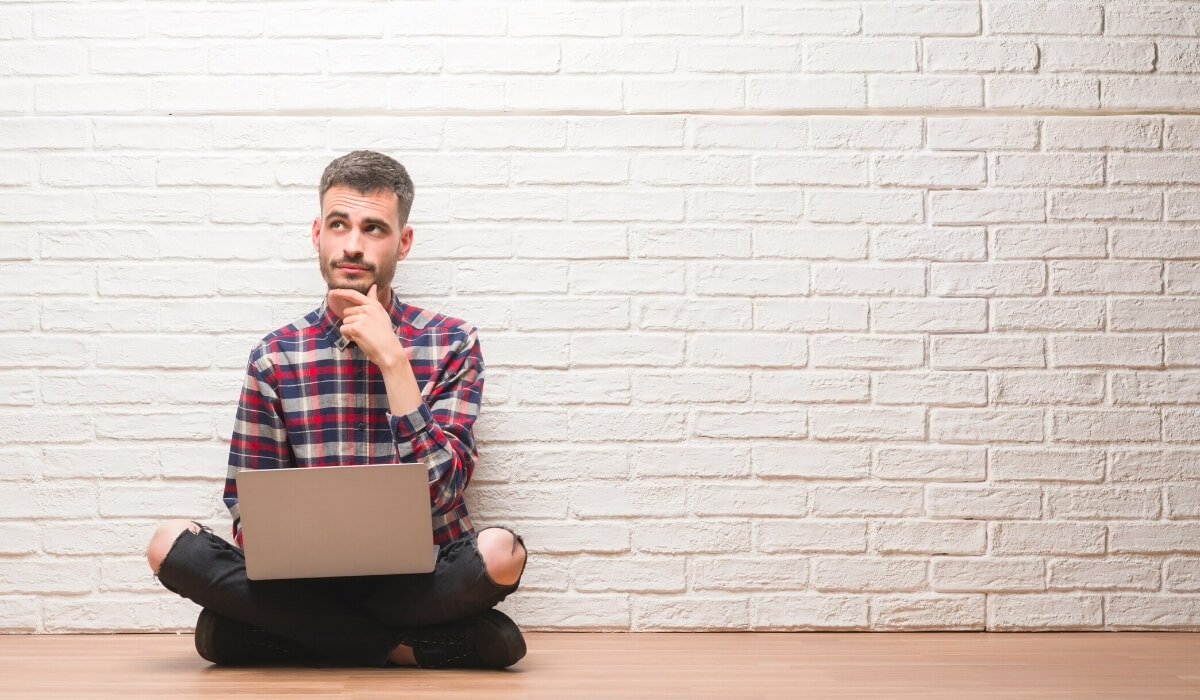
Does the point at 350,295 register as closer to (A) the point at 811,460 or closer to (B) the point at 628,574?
(B) the point at 628,574

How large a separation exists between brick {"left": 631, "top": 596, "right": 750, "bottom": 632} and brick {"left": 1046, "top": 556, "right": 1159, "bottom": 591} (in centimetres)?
76

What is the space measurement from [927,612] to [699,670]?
77 cm

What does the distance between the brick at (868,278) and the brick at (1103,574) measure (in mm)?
753

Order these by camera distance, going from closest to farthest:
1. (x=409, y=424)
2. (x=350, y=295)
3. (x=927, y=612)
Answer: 1. (x=409, y=424)
2. (x=350, y=295)
3. (x=927, y=612)

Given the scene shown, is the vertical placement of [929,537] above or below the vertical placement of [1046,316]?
below

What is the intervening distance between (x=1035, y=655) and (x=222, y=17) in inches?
94.1

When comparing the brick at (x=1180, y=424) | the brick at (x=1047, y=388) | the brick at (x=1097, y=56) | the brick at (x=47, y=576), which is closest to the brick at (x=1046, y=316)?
the brick at (x=1047, y=388)

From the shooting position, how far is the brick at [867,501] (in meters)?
2.61

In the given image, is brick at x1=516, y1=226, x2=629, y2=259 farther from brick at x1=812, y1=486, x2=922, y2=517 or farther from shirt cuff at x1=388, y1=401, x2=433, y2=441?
brick at x1=812, y1=486, x2=922, y2=517

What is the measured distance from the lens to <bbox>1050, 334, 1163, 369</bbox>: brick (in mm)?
2635

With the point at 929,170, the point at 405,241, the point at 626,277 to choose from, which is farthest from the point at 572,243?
the point at 929,170

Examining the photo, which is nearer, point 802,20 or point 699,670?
point 699,670

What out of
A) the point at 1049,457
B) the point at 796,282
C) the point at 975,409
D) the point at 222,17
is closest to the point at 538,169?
the point at 796,282

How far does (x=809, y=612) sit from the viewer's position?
2594 millimetres
